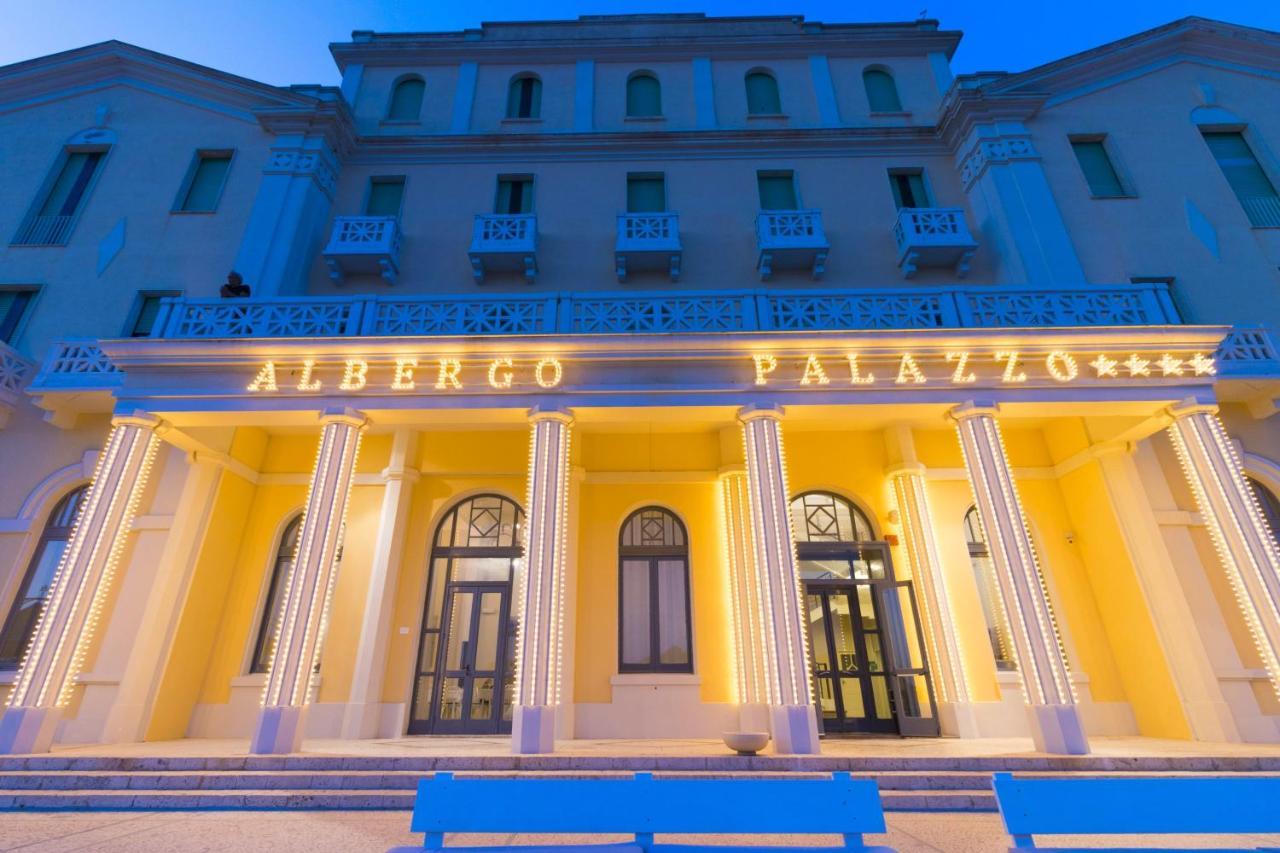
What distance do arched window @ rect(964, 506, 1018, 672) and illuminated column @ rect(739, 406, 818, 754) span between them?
4.79 meters

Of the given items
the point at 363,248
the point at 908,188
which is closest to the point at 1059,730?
the point at 908,188

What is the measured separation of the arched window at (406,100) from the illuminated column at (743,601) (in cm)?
1329

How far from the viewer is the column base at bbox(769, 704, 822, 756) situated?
7.90 meters

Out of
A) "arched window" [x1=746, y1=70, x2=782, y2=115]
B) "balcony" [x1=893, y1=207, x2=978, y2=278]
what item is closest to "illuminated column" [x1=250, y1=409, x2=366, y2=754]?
"balcony" [x1=893, y1=207, x2=978, y2=278]

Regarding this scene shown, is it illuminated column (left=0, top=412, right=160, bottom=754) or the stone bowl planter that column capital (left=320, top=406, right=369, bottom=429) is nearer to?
illuminated column (left=0, top=412, right=160, bottom=754)

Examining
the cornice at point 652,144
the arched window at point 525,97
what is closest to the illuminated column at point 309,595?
the cornice at point 652,144

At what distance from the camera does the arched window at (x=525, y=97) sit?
16.8 meters

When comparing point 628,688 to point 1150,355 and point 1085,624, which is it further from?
point 1150,355

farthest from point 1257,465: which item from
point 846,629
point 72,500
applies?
point 72,500

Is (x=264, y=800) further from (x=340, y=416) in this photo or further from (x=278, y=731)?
(x=340, y=416)

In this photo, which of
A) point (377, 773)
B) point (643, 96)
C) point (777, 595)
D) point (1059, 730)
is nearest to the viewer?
point (377, 773)

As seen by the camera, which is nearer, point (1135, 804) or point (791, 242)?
point (1135, 804)

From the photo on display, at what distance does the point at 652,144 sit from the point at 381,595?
12554mm

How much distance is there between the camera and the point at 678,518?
12.7 metres
